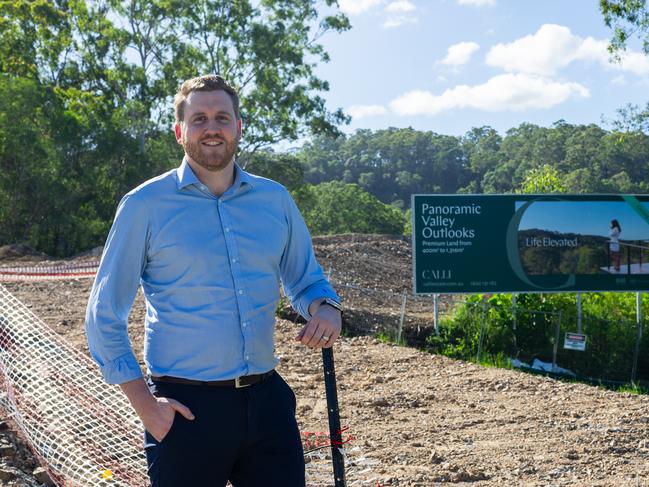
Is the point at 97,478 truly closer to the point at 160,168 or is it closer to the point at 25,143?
the point at 25,143

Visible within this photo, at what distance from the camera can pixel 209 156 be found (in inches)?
105

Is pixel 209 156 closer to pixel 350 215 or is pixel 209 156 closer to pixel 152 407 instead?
pixel 152 407

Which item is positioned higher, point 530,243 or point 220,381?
point 220,381

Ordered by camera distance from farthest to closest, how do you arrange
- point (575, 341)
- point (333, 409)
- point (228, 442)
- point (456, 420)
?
point (575, 341) < point (456, 420) < point (333, 409) < point (228, 442)

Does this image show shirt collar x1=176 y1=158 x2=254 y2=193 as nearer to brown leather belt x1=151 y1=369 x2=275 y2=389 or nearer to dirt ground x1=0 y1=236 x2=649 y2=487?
brown leather belt x1=151 y1=369 x2=275 y2=389

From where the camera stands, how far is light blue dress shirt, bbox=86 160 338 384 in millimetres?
2535

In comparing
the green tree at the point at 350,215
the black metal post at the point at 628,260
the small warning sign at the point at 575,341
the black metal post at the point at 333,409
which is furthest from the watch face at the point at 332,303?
the green tree at the point at 350,215

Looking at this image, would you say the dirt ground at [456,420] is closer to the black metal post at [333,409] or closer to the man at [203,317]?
the black metal post at [333,409]

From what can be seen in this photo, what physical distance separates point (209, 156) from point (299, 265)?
507mm

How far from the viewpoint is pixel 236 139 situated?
2.71 m

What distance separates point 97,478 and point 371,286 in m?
15.0

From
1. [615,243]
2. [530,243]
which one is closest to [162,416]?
[530,243]

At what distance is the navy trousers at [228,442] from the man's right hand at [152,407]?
0.04 metres

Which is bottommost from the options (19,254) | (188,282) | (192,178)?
(19,254)
